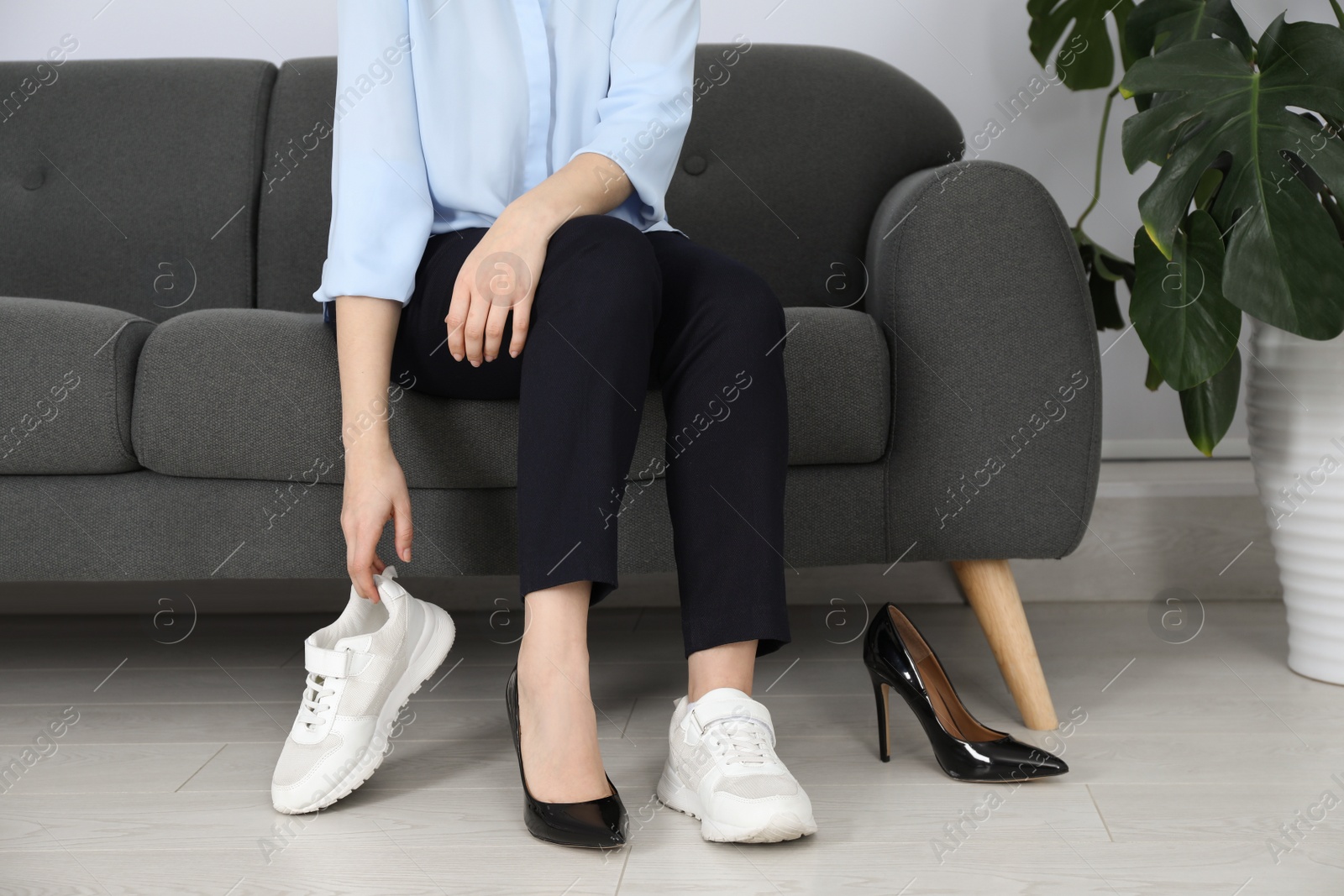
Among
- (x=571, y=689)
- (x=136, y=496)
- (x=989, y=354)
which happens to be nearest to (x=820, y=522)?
(x=989, y=354)

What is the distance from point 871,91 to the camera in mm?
1511

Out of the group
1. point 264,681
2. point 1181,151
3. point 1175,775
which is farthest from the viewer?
point 264,681

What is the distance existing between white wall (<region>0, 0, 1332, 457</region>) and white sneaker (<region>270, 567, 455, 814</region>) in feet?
4.17

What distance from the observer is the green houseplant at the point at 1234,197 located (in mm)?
939

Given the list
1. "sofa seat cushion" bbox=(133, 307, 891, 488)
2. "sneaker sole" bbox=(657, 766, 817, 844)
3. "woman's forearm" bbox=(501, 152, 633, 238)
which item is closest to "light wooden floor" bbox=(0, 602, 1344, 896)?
"sneaker sole" bbox=(657, 766, 817, 844)

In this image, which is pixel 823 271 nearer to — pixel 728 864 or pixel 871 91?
pixel 871 91

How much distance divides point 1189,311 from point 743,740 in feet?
2.01

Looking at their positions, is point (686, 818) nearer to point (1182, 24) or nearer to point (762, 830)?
point (762, 830)

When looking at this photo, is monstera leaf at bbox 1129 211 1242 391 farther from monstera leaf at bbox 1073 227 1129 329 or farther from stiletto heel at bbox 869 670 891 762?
monstera leaf at bbox 1073 227 1129 329

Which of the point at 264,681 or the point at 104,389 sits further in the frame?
the point at 264,681

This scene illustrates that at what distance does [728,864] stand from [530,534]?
270mm

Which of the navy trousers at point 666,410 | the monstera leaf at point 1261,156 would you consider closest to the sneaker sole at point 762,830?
the navy trousers at point 666,410

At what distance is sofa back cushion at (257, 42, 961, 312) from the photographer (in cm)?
149

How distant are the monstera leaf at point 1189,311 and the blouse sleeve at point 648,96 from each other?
1.57 feet
